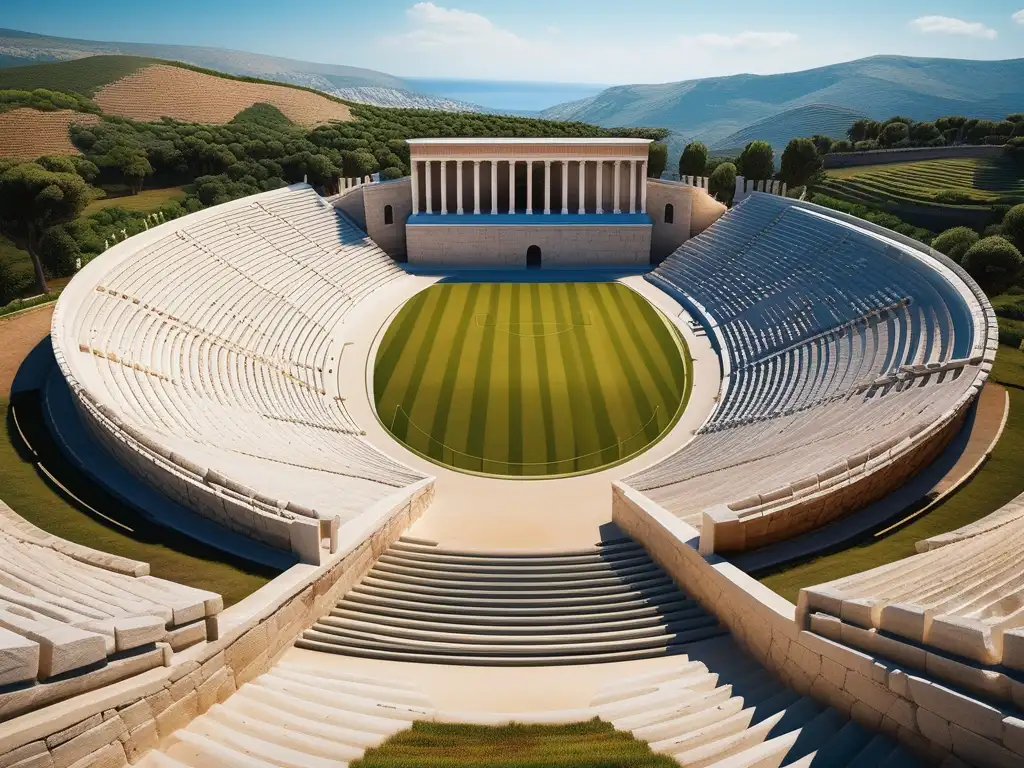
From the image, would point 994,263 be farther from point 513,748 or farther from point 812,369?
point 513,748

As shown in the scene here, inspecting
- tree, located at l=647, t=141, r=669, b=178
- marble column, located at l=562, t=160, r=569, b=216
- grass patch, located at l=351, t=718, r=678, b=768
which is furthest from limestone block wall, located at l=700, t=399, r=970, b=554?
tree, located at l=647, t=141, r=669, b=178

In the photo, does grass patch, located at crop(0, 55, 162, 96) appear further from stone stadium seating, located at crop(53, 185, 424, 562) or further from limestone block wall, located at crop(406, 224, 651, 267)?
stone stadium seating, located at crop(53, 185, 424, 562)

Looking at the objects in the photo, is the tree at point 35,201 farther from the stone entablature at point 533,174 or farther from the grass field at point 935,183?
the grass field at point 935,183

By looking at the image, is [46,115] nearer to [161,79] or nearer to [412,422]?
[161,79]

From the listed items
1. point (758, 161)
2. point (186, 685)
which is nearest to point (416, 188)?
point (758, 161)

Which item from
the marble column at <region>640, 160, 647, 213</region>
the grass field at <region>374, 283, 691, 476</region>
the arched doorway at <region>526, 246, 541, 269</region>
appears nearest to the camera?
the grass field at <region>374, 283, 691, 476</region>
